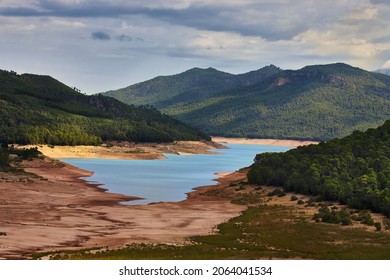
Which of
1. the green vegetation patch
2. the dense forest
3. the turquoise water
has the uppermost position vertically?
the dense forest

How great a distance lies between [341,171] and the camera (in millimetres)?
109250

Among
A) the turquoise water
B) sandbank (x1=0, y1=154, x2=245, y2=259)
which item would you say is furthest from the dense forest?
the turquoise water

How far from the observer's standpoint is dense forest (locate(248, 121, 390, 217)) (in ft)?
297

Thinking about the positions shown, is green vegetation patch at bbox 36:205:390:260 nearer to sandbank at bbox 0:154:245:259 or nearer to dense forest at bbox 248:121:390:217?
sandbank at bbox 0:154:245:259

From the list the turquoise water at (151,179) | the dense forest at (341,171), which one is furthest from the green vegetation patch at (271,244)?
the turquoise water at (151,179)

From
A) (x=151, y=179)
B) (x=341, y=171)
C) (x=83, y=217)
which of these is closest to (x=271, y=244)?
(x=83, y=217)

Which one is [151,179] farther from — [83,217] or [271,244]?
[271,244]

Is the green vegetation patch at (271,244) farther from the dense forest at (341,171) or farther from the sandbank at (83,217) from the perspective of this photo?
the dense forest at (341,171)

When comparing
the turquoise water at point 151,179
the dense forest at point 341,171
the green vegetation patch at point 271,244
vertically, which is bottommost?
the turquoise water at point 151,179

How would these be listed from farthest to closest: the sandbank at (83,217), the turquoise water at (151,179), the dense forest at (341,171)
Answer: the turquoise water at (151,179) < the dense forest at (341,171) < the sandbank at (83,217)

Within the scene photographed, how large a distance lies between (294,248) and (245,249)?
4.21 m

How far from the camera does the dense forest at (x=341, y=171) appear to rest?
90.4m
